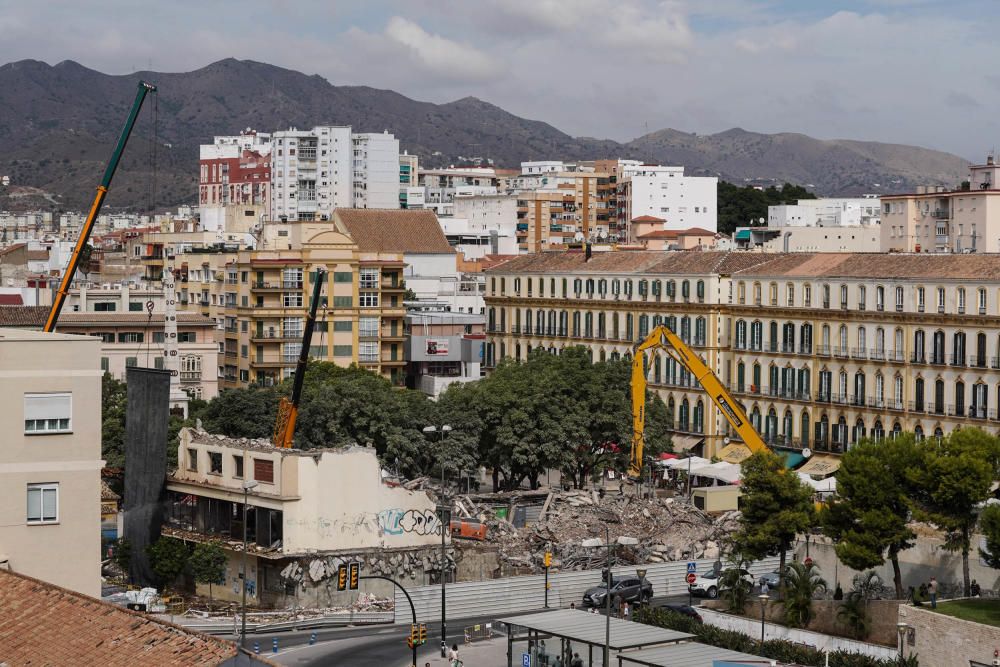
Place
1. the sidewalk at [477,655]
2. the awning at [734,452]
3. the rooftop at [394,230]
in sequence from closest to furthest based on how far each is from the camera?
the sidewalk at [477,655], the awning at [734,452], the rooftop at [394,230]

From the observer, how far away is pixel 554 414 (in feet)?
315

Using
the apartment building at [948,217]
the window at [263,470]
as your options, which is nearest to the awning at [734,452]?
→ the apartment building at [948,217]

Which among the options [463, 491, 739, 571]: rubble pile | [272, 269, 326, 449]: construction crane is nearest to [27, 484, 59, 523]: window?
[463, 491, 739, 571]: rubble pile

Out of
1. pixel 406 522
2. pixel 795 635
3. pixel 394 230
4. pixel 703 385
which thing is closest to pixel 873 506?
pixel 795 635

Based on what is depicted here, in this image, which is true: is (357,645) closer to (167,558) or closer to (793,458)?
(167,558)

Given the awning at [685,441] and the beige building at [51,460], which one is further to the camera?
the awning at [685,441]

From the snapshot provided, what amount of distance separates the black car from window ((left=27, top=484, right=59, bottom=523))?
1364 inches

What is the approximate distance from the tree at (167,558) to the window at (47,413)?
110 ft

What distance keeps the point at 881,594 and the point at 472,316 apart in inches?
2710

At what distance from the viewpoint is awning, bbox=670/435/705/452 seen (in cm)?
Result: 11162

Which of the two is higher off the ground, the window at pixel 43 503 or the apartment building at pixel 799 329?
the apartment building at pixel 799 329

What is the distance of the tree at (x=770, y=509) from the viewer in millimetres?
70000

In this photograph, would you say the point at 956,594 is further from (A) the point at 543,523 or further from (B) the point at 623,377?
(B) the point at 623,377

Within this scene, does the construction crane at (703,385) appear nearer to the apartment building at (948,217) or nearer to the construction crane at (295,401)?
the construction crane at (295,401)
